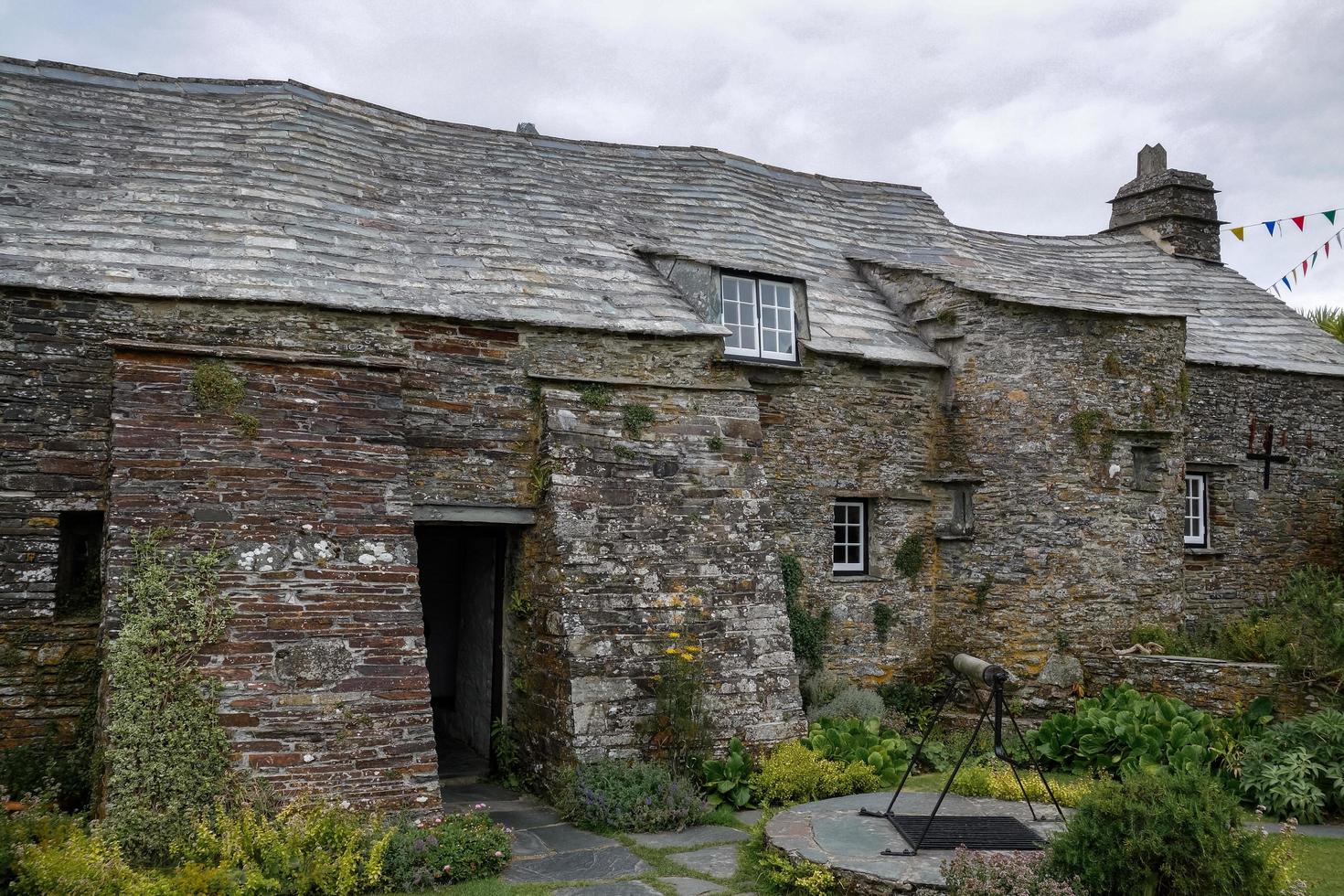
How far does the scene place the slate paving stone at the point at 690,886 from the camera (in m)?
7.20

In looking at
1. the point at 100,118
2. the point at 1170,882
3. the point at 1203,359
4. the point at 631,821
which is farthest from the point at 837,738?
the point at 100,118

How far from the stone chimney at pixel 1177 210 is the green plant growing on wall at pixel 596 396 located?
46.5 feet

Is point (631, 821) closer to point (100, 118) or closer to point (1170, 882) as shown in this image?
point (1170, 882)

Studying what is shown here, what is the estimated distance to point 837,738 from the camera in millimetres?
10109

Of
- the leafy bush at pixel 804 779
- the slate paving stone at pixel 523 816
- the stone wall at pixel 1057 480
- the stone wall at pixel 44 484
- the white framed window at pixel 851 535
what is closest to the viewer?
the stone wall at pixel 44 484

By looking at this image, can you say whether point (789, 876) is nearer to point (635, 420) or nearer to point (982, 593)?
point (635, 420)

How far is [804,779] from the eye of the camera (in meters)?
9.16

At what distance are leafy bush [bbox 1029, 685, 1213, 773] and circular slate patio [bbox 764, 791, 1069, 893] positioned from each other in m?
2.82

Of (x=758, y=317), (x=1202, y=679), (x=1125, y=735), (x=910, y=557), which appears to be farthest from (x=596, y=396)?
(x=1202, y=679)

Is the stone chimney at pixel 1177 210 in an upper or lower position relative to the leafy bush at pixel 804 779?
upper

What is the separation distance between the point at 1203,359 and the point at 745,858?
453 inches

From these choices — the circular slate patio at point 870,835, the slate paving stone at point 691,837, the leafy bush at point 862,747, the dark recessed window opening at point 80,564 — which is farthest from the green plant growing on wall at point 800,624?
the dark recessed window opening at point 80,564

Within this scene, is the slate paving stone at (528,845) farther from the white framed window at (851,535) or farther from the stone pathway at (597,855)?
the white framed window at (851,535)

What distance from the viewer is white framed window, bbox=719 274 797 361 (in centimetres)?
1227
